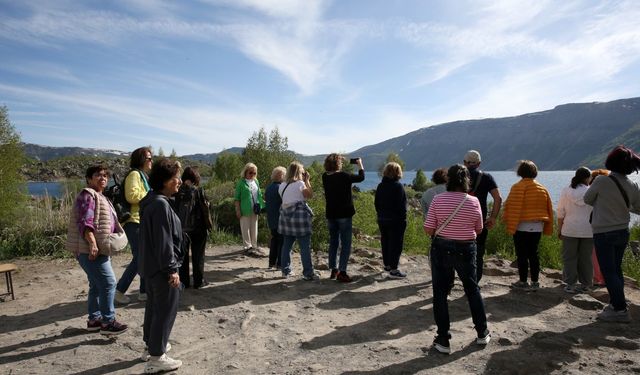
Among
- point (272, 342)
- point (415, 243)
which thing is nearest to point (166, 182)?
point (272, 342)

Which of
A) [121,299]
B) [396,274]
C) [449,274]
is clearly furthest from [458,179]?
[121,299]

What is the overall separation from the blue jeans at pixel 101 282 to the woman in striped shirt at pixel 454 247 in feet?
11.4

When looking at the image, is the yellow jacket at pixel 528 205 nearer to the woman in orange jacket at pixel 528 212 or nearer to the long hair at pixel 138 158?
the woman in orange jacket at pixel 528 212

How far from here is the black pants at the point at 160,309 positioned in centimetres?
346

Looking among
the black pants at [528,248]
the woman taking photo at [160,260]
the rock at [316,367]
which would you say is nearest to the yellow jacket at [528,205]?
the black pants at [528,248]

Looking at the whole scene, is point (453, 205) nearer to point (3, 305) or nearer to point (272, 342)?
point (272, 342)

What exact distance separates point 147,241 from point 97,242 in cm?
123

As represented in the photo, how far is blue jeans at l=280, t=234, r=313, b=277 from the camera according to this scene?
21.8 ft

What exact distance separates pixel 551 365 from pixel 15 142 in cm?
1656

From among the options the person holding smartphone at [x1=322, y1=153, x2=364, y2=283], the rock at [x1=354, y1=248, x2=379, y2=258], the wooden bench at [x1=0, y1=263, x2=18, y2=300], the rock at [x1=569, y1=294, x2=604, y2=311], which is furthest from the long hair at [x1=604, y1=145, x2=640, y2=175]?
the wooden bench at [x1=0, y1=263, x2=18, y2=300]

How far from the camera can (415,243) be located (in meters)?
12.3

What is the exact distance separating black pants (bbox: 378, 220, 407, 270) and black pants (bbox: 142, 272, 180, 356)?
403 centimetres

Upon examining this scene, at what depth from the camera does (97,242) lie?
14.0ft

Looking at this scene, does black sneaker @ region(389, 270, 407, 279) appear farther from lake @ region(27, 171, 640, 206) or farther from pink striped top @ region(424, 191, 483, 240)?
pink striped top @ region(424, 191, 483, 240)
